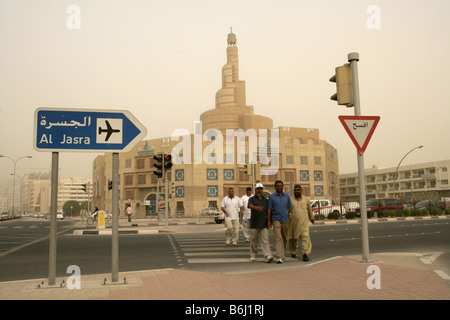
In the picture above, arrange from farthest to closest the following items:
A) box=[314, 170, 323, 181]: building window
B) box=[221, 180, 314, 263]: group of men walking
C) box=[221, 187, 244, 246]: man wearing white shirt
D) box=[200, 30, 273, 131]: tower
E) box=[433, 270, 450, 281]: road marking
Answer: box=[200, 30, 273, 131]: tower → box=[314, 170, 323, 181]: building window → box=[221, 187, 244, 246]: man wearing white shirt → box=[221, 180, 314, 263]: group of men walking → box=[433, 270, 450, 281]: road marking

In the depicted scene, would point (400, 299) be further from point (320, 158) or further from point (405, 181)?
point (405, 181)

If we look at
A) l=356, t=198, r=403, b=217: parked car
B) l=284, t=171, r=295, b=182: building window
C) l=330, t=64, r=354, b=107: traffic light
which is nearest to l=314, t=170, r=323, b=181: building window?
l=284, t=171, r=295, b=182: building window

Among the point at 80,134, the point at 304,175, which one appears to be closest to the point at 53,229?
the point at 80,134

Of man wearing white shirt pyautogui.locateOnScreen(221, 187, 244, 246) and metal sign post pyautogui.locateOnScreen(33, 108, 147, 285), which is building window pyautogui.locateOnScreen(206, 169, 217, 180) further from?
metal sign post pyautogui.locateOnScreen(33, 108, 147, 285)

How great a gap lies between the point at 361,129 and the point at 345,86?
1026 mm

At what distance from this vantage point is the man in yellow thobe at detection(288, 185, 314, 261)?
8.79m

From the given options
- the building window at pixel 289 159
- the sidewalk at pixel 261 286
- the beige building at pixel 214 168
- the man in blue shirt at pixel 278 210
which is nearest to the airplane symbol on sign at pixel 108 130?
the sidewalk at pixel 261 286

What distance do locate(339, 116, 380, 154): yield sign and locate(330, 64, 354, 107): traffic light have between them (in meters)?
0.57

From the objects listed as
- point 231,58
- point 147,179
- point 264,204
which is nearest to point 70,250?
point 264,204

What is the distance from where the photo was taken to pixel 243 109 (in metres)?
105

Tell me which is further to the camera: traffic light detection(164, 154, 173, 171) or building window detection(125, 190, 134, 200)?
building window detection(125, 190, 134, 200)

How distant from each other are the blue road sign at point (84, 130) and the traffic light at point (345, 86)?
14.3 feet

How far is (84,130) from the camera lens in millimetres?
5770

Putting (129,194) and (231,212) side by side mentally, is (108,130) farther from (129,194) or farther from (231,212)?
(129,194)
